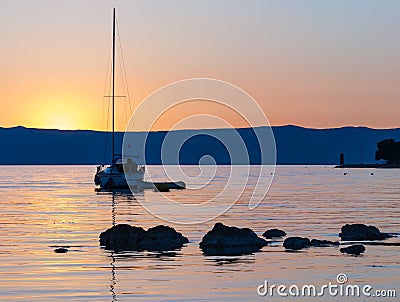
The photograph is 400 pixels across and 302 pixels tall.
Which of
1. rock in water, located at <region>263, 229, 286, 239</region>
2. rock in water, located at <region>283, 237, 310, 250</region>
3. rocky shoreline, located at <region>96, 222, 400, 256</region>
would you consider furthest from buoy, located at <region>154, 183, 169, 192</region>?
rock in water, located at <region>283, 237, 310, 250</region>

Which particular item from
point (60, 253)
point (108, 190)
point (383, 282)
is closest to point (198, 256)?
point (60, 253)

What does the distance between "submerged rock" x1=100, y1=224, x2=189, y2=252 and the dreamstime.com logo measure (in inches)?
378

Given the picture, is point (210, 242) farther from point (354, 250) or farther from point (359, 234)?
point (359, 234)

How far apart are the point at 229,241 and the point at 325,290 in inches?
399

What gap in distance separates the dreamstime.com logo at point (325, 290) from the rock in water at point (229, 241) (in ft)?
27.5

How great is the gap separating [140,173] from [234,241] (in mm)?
66999

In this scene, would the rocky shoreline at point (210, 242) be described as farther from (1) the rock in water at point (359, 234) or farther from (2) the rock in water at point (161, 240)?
(1) the rock in water at point (359, 234)

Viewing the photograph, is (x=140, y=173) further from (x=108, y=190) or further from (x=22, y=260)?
(x=22, y=260)

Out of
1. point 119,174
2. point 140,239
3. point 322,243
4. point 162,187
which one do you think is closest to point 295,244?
point 322,243

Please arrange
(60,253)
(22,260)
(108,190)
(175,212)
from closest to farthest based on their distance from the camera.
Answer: (22,260), (60,253), (175,212), (108,190)

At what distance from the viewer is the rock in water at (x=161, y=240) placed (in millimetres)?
34969

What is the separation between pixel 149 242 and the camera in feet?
115

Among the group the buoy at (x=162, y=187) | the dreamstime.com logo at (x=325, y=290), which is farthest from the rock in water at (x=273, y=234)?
the buoy at (x=162, y=187)

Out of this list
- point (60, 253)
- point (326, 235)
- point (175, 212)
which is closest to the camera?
point (60, 253)
